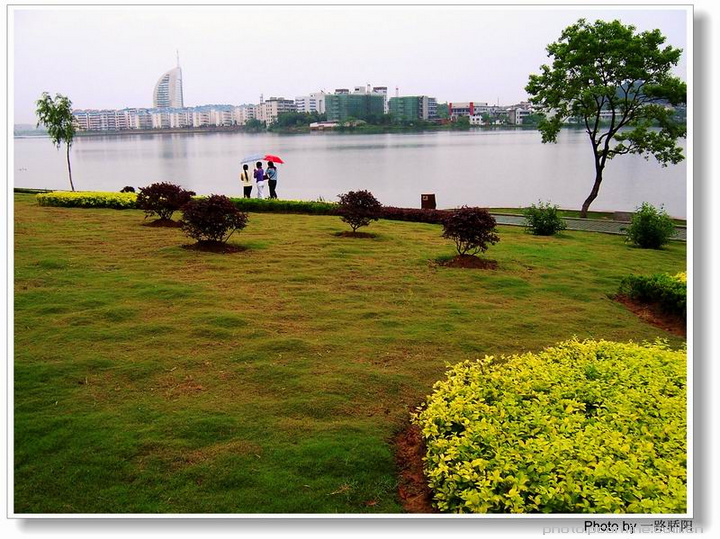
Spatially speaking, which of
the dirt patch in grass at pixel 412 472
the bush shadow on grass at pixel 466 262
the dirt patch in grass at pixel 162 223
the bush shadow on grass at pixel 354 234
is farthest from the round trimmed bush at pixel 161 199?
the dirt patch in grass at pixel 412 472

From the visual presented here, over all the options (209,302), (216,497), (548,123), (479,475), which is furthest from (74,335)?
(548,123)

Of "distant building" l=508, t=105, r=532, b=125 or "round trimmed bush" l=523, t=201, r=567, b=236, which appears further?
"distant building" l=508, t=105, r=532, b=125

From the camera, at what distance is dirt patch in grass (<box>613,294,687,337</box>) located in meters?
6.45

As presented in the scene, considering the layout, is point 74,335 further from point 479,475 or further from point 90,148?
point 90,148

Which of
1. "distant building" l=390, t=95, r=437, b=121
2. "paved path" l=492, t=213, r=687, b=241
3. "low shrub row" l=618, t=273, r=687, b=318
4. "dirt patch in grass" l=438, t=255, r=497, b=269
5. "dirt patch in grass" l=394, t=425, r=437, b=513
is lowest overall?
"dirt patch in grass" l=394, t=425, r=437, b=513

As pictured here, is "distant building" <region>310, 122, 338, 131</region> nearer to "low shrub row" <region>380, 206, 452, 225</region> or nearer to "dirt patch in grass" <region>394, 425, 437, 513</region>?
"low shrub row" <region>380, 206, 452, 225</region>

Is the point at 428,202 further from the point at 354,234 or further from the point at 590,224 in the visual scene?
the point at 354,234

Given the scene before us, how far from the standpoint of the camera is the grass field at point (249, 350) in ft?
11.5

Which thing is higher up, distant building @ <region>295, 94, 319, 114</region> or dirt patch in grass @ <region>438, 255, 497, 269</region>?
distant building @ <region>295, 94, 319, 114</region>

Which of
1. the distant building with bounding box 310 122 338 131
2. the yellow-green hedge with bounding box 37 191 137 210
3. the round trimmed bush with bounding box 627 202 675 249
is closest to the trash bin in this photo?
the distant building with bounding box 310 122 338 131

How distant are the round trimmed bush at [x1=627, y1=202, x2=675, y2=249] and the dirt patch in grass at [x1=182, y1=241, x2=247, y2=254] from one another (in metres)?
6.81

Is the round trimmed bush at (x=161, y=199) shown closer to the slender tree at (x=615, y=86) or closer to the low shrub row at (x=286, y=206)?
the low shrub row at (x=286, y=206)

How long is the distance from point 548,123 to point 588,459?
52.6ft

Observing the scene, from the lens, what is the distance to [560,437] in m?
3.38
